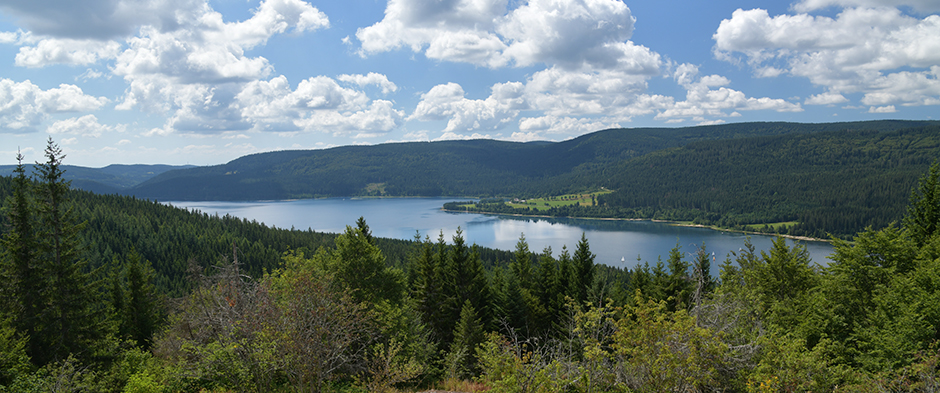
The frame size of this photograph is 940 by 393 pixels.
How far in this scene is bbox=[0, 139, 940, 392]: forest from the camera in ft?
34.0

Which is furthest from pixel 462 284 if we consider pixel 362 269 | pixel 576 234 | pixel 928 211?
pixel 576 234

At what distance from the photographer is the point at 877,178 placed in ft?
543

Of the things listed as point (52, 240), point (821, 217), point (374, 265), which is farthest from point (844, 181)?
point (52, 240)

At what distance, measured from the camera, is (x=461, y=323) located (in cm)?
2298

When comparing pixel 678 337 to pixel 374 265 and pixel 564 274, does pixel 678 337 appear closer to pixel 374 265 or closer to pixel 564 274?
pixel 374 265

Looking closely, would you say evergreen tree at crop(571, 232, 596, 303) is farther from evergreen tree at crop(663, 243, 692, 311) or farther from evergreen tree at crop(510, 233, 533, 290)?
evergreen tree at crop(663, 243, 692, 311)

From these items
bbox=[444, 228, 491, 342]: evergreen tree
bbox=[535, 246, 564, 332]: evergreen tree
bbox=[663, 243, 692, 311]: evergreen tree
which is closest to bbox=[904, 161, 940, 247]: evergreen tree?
bbox=[663, 243, 692, 311]: evergreen tree

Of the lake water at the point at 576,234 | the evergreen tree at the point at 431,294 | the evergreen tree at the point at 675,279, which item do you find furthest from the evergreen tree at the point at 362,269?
the lake water at the point at 576,234

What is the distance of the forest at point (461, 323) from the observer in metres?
10.4

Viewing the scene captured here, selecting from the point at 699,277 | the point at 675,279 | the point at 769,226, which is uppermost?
the point at 699,277

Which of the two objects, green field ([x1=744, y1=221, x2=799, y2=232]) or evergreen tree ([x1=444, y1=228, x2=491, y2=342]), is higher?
evergreen tree ([x1=444, y1=228, x2=491, y2=342])

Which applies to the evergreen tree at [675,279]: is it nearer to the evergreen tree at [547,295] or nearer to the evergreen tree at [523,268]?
the evergreen tree at [547,295]

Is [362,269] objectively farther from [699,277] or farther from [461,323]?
[699,277]

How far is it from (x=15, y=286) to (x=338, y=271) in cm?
1261
